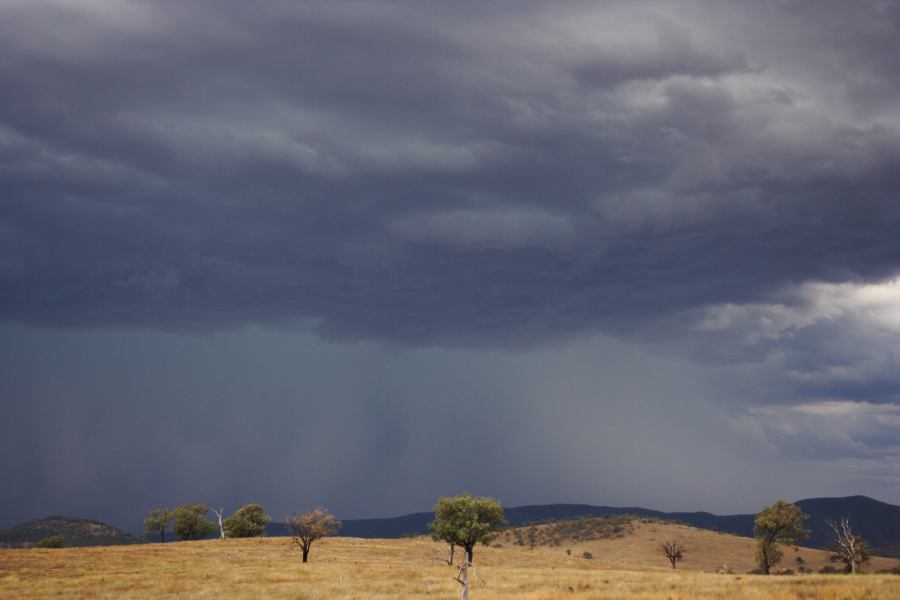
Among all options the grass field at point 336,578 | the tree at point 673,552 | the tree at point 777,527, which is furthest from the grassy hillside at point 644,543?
the grass field at point 336,578

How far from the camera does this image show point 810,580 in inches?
2016

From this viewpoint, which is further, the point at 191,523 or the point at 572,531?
the point at 572,531

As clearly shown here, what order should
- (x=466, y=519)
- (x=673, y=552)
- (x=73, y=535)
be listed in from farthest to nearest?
1. (x=73, y=535)
2. (x=673, y=552)
3. (x=466, y=519)

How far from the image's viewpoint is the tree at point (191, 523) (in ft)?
418

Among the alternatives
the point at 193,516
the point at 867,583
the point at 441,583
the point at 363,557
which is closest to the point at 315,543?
the point at 363,557

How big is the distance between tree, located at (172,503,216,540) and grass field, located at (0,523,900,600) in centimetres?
3346

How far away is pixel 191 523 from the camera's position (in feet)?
418

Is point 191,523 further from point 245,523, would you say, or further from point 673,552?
point 673,552

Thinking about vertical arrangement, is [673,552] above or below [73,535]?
above

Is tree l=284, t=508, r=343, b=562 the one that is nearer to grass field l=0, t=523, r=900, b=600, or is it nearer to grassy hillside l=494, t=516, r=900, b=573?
grass field l=0, t=523, r=900, b=600

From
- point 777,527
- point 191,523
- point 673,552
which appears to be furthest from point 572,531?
point 191,523

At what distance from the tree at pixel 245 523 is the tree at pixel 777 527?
82.2 m

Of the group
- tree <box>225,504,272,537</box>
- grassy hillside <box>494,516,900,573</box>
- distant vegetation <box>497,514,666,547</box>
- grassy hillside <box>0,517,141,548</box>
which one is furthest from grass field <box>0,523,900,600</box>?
grassy hillside <box>0,517,141,548</box>

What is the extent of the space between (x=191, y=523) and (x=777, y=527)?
9821 centimetres
